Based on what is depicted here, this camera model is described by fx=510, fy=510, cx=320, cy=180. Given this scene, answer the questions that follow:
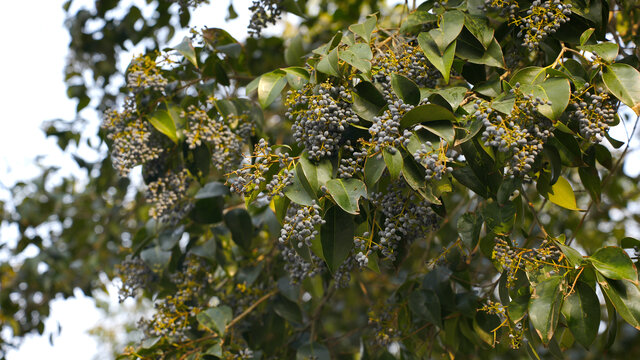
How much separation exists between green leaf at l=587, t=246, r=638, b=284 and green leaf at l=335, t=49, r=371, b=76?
0.63 meters

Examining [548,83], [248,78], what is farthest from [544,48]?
[248,78]

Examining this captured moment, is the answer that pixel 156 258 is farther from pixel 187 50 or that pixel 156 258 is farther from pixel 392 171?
pixel 392 171

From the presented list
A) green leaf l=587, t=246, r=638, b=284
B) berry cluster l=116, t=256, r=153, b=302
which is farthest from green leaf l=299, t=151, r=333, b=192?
berry cluster l=116, t=256, r=153, b=302

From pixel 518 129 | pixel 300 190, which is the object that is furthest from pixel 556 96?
pixel 300 190

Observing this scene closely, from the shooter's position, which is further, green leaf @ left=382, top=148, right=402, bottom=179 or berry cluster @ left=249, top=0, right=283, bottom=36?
berry cluster @ left=249, top=0, right=283, bottom=36

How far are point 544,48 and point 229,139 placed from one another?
3.18ft

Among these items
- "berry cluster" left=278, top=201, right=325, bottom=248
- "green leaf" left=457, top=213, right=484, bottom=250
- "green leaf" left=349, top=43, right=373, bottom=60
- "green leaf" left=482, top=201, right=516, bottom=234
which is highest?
"green leaf" left=349, top=43, right=373, bottom=60

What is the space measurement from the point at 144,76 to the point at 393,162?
104 centimetres

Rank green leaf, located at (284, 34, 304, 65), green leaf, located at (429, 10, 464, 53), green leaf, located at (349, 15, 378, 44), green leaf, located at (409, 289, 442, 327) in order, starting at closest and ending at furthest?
green leaf, located at (429, 10, 464, 53), green leaf, located at (349, 15, 378, 44), green leaf, located at (409, 289, 442, 327), green leaf, located at (284, 34, 304, 65)

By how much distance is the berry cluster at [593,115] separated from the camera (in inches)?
43.2

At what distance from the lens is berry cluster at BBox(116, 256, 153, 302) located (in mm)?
1945

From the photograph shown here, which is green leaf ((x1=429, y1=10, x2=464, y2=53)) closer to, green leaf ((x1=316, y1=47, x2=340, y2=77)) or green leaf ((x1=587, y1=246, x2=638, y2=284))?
green leaf ((x1=316, y1=47, x2=340, y2=77))

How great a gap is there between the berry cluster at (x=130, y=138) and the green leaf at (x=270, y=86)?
0.52 m

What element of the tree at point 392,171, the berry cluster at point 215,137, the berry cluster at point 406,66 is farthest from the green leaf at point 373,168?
the berry cluster at point 215,137
